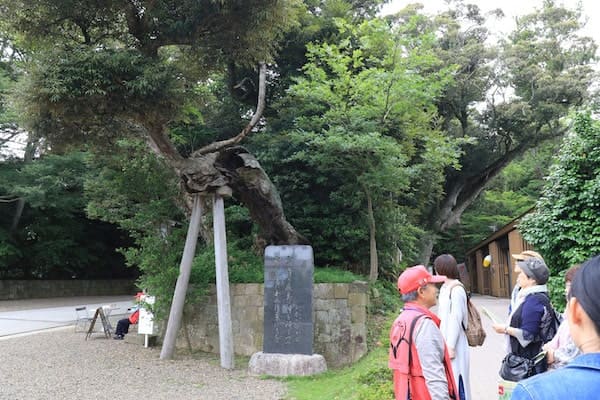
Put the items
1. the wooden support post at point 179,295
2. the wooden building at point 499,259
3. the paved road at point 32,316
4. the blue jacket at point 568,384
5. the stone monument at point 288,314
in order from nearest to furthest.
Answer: the blue jacket at point 568,384 < the stone monument at point 288,314 < the wooden support post at point 179,295 < the paved road at point 32,316 < the wooden building at point 499,259

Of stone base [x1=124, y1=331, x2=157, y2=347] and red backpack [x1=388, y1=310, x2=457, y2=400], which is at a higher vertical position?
red backpack [x1=388, y1=310, x2=457, y2=400]

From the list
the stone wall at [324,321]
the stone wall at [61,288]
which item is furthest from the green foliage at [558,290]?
the stone wall at [61,288]

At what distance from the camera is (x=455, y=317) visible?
12.2 ft

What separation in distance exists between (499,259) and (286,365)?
16875 mm

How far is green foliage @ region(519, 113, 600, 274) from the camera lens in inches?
247

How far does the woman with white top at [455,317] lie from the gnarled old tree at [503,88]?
1704 centimetres

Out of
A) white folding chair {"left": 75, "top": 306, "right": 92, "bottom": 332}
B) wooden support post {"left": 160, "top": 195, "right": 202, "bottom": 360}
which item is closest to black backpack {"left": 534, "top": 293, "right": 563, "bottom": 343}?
wooden support post {"left": 160, "top": 195, "right": 202, "bottom": 360}

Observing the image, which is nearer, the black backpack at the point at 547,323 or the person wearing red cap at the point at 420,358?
the person wearing red cap at the point at 420,358

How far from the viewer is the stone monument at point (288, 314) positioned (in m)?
7.85

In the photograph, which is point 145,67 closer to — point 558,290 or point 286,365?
point 286,365

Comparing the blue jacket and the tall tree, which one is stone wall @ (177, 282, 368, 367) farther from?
the blue jacket

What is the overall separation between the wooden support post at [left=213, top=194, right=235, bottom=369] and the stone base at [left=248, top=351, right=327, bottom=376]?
20.3 inches

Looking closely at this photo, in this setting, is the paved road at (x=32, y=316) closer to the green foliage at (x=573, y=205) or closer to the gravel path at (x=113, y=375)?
the gravel path at (x=113, y=375)

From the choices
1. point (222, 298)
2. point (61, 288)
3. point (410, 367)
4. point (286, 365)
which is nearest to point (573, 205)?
point (286, 365)
